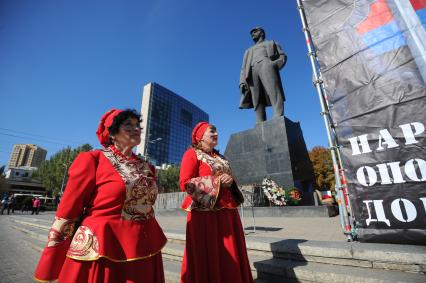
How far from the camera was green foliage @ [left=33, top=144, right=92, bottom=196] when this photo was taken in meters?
36.8

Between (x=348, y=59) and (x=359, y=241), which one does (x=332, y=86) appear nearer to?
(x=348, y=59)

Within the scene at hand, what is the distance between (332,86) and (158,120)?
276 feet

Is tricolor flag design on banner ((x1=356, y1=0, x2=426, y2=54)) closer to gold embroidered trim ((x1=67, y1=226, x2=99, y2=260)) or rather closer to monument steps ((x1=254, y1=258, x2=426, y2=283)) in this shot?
monument steps ((x1=254, y1=258, x2=426, y2=283))

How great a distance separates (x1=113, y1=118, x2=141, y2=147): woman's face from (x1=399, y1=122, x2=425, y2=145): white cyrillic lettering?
3272mm

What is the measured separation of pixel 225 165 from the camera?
2660mm

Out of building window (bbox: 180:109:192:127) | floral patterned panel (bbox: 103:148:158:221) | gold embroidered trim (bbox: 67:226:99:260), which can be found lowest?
gold embroidered trim (bbox: 67:226:99:260)

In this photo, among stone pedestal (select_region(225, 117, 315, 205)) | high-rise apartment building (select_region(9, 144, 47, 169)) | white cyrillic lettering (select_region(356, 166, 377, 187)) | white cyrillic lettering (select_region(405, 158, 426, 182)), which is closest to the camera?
white cyrillic lettering (select_region(405, 158, 426, 182))

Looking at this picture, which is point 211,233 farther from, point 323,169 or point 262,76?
point 323,169

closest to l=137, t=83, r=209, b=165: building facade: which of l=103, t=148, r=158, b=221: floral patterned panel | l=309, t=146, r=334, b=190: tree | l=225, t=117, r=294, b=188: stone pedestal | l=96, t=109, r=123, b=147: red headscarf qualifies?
l=309, t=146, r=334, b=190: tree

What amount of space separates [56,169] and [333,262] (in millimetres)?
44909

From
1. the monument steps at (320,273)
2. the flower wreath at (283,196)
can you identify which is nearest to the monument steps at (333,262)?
the monument steps at (320,273)

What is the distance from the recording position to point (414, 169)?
8.92ft

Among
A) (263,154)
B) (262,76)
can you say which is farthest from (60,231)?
(262,76)

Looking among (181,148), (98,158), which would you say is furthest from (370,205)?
(181,148)
